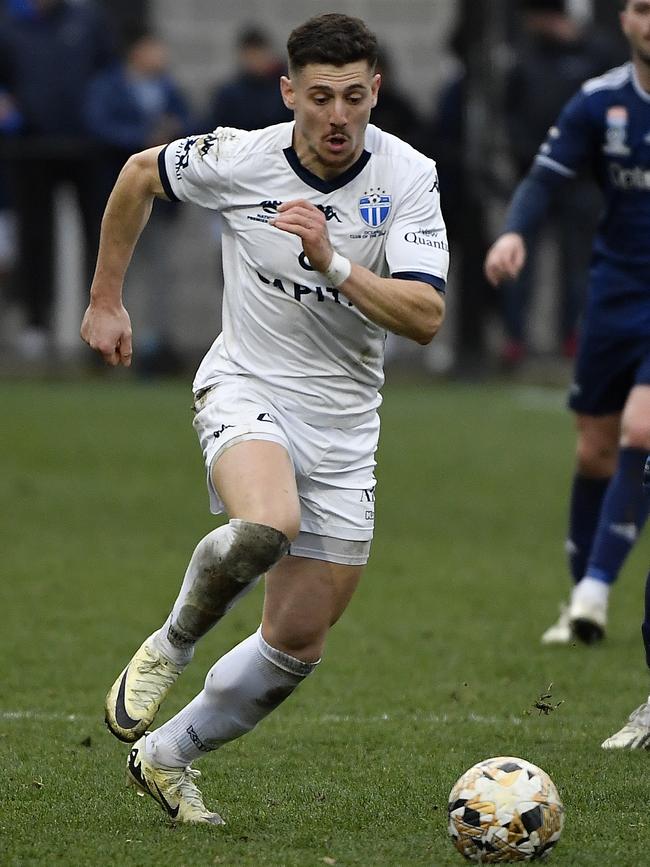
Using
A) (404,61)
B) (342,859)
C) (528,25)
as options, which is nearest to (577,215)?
(528,25)


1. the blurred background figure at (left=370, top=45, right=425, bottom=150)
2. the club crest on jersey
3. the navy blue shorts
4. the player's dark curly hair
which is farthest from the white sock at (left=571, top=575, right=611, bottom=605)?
the blurred background figure at (left=370, top=45, right=425, bottom=150)

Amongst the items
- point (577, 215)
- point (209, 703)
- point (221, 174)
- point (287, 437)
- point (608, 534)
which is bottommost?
point (577, 215)

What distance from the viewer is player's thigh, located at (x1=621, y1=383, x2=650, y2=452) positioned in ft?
24.6

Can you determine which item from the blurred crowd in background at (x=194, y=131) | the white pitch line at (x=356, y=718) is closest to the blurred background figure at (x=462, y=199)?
the blurred crowd in background at (x=194, y=131)

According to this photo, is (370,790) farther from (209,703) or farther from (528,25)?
(528,25)

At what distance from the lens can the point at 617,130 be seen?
7652mm

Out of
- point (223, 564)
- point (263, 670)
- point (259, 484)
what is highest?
point (259, 484)

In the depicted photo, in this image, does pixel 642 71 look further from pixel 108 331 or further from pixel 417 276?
pixel 108 331

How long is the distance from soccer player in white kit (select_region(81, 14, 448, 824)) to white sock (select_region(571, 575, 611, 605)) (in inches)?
99.4

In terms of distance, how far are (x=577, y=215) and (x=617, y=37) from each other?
Result: 186 cm

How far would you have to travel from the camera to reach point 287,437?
529 cm

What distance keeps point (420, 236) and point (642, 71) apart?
8.88ft

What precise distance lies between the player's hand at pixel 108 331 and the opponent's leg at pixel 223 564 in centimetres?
64

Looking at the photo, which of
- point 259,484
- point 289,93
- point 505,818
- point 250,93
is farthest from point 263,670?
point 250,93
